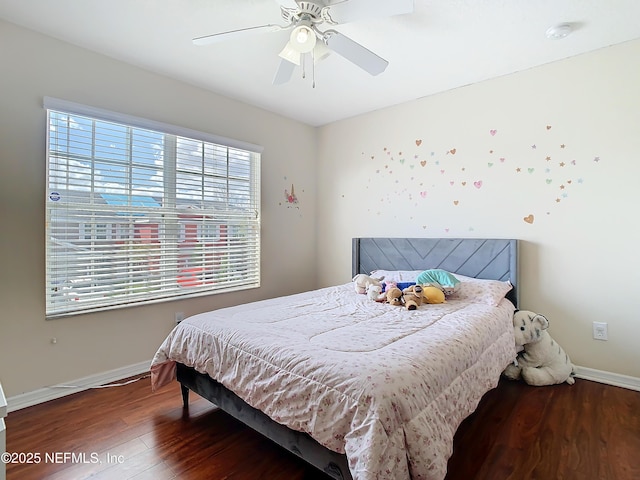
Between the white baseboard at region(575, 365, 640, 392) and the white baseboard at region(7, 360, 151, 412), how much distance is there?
11.5 feet

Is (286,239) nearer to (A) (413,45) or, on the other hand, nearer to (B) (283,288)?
(B) (283,288)

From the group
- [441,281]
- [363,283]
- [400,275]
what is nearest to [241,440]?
[363,283]

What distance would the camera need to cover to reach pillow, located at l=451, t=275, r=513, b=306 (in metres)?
2.55

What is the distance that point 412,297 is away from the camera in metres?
2.47

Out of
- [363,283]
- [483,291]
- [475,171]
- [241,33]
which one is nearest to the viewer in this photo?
[241,33]

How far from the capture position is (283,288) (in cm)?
393

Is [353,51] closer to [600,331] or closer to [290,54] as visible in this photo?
[290,54]

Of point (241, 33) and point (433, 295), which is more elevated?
point (241, 33)

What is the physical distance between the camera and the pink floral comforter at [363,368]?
47.3 inches

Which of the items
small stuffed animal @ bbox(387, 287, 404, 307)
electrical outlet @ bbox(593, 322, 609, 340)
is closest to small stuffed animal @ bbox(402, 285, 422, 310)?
small stuffed animal @ bbox(387, 287, 404, 307)

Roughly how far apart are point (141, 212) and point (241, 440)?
193 centimetres

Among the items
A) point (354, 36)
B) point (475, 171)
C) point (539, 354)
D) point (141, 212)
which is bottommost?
point (539, 354)

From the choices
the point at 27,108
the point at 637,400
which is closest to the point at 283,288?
the point at 27,108

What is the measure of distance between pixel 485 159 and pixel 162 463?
323 cm
